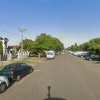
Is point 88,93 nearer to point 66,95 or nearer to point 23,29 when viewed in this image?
point 66,95

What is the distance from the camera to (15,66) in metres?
10.5

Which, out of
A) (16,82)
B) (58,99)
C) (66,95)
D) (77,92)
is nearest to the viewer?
(58,99)

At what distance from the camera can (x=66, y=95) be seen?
6.46 m

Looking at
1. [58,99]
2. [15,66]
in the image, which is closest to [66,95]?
[58,99]

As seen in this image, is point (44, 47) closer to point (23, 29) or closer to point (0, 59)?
point (23, 29)

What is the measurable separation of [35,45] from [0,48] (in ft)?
36.4

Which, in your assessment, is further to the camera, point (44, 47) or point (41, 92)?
point (44, 47)

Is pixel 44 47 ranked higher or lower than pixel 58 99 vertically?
higher

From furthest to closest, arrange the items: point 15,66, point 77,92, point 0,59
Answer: point 0,59 < point 15,66 < point 77,92

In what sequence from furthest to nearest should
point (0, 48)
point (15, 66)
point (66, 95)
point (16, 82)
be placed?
point (0, 48)
point (15, 66)
point (16, 82)
point (66, 95)

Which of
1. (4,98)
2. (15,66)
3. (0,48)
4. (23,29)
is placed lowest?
(4,98)

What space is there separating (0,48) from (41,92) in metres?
23.0

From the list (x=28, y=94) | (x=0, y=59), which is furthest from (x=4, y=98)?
(x=0, y=59)

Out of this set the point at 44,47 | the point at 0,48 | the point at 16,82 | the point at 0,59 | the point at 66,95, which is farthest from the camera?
the point at 44,47
